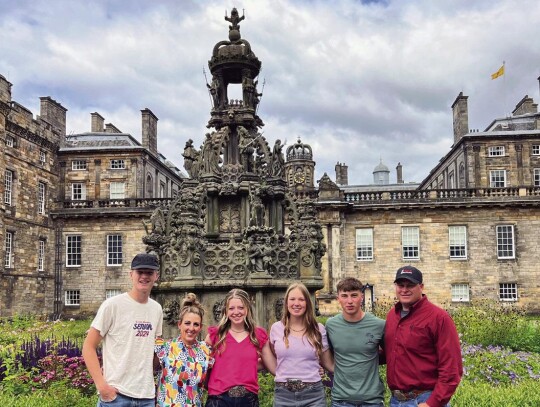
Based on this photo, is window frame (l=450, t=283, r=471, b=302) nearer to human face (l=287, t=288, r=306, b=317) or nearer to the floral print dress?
human face (l=287, t=288, r=306, b=317)

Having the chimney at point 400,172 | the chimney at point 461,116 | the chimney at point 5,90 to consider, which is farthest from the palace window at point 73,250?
the chimney at point 400,172

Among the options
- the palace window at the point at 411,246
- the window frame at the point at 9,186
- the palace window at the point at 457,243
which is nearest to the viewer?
the window frame at the point at 9,186

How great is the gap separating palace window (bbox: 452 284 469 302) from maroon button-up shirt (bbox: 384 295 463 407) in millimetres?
30981

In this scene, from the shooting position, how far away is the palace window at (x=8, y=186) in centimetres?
3117

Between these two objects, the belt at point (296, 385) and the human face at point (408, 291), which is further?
the belt at point (296, 385)

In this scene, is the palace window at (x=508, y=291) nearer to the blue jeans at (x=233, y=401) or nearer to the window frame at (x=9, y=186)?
the window frame at (x=9, y=186)

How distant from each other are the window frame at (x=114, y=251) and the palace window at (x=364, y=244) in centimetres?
1435

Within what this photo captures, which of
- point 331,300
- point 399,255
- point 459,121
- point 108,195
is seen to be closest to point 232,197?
point 331,300

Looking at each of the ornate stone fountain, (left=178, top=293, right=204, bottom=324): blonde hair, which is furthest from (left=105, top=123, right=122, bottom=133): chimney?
(left=178, top=293, right=204, bottom=324): blonde hair

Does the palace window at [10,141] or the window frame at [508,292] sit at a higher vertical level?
the palace window at [10,141]

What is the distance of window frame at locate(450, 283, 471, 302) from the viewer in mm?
34094

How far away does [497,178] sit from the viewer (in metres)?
36.5

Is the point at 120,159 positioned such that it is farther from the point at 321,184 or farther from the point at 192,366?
the point at 192,366

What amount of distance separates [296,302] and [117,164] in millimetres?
34407
